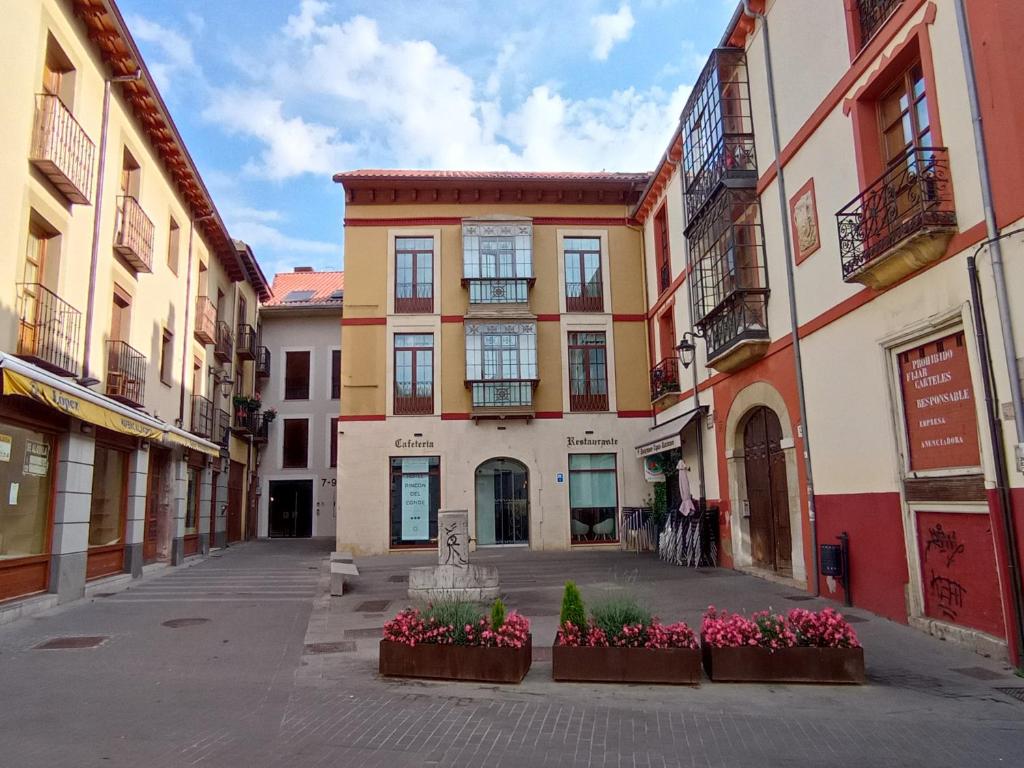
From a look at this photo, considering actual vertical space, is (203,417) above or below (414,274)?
below

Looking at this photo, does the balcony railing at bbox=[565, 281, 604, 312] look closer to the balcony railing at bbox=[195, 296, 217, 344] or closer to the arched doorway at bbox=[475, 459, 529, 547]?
the arched doorway at bbox=[475, 459, 529, 547]

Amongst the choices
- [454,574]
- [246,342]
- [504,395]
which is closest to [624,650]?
[454,574]

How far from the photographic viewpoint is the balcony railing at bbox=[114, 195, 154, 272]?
14359mm

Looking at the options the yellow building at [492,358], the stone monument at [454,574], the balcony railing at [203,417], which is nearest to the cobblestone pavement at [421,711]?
the stone monument at [454,574]

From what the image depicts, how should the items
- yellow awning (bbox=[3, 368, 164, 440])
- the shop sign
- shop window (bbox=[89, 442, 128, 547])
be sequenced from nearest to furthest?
the shop sign < yellow awning (bbox=[3, 368, 164, 440]) < shop window (bbox=[89, 442, 128, 547])

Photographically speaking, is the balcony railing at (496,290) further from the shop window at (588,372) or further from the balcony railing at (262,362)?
the balcony railing at (262,362)

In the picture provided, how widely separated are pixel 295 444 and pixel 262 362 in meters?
3.56

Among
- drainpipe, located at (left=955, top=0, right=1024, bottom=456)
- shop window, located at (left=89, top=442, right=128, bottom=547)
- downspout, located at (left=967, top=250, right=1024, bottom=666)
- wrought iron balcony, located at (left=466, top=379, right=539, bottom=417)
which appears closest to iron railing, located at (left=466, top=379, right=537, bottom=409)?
wrought iron balcony, located at (left=466, top=379, right=539, bottom=417)

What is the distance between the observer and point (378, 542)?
2097cm

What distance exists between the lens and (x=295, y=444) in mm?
30109

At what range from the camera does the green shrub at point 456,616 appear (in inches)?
282

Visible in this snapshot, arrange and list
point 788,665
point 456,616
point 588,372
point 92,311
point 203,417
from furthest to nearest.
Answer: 1. point 588,372
2. point 203,417
3. point 92,311
4. point 456,616
5. point 788,665

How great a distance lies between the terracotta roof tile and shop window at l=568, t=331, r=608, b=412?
44.7 feet

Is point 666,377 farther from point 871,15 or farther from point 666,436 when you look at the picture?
point 871,15
